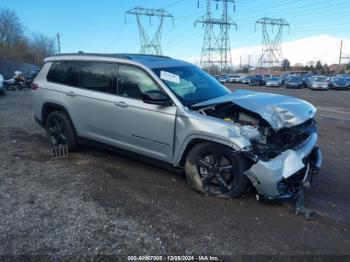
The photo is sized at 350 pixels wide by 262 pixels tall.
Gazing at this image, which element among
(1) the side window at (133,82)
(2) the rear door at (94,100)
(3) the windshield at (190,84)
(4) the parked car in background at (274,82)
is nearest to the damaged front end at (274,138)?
(3) the windshield at (190,84)

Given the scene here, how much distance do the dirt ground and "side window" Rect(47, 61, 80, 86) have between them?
149cm

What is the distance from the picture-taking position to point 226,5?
5728 centimetres

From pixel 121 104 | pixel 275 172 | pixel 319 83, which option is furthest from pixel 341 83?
pixel 275 172

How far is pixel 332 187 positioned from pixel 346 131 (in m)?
5.63

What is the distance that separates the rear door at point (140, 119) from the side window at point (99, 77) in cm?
17

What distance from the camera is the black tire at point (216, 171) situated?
4246 mm

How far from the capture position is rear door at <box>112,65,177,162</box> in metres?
4.86

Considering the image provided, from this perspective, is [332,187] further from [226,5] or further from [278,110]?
[226,5]

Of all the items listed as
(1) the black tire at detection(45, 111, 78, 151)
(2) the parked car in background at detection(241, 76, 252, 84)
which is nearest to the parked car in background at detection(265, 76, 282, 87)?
(2) the parked car in background at detection(241, 76, 252, 84)

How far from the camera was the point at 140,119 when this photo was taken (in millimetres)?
5105

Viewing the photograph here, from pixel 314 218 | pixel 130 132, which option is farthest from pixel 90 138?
pixel 314 218

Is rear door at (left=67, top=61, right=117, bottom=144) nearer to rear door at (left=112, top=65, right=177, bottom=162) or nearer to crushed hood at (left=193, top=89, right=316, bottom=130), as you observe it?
rear door at (left=112, top=65, right=177, bottom=162)

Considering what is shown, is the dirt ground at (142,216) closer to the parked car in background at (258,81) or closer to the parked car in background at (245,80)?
the parked car in background at (258,81)

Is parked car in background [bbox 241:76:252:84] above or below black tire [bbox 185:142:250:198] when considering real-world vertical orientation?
below
